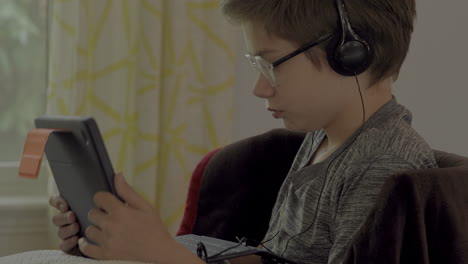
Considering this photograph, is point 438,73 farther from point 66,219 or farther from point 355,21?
point 66,219

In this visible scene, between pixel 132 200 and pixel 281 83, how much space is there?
314 mm

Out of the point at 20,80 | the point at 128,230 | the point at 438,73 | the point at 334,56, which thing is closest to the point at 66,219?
the point at 128,230

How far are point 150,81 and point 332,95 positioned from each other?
91 cm

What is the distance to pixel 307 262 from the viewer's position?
1.12 meters

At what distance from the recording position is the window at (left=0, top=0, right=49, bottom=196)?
81.7 inches

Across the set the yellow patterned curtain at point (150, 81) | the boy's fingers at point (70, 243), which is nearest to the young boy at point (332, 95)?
the boy's fingers at point (70, 243)

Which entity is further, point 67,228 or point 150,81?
point 150,81

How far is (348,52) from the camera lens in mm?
1061

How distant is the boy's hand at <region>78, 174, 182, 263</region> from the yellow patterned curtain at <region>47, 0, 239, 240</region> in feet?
3.14

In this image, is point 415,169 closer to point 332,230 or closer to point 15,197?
point 332,230

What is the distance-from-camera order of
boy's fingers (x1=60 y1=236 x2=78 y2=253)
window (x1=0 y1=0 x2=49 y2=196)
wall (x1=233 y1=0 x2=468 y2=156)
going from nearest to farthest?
boy's fingers (x1=60 y1=236 x2=78 y2=253) < window (x1=0 y1=0 x2=49 y2=196) < wall (x1=233 y1=0 x2=468 y2=156)

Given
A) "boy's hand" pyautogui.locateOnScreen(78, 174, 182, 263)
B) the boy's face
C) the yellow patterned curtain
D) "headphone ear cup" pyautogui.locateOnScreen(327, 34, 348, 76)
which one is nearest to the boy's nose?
the boy's face

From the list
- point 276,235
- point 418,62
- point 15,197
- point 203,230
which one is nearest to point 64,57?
point 15,197

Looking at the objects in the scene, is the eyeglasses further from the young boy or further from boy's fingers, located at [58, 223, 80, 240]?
boy's fingers, located at [58, 223, 80, 240]
